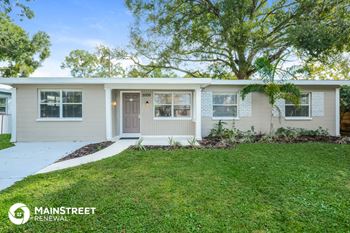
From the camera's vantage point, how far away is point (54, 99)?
10.8 metres

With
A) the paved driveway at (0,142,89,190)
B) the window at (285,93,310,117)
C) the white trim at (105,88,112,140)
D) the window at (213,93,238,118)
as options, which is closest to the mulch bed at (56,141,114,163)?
the paved driveway at (0,142,89,190)

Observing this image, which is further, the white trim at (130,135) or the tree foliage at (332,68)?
the tree foliage at (332,68)

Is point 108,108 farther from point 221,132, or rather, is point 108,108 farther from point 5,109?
point 5,109

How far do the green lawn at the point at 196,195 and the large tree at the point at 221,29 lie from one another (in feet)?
31.1

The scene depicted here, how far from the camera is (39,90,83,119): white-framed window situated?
10.7 metres

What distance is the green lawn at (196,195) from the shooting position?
334cm

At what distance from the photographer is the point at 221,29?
1495cm

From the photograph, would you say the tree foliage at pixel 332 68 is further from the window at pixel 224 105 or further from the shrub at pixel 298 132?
the window at pixel 224 105

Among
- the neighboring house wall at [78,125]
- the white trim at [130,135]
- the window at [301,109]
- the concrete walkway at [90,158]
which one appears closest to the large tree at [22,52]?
the neighboring house wall at [78,125]

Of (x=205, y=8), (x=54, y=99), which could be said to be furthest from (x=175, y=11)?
(x=54, y=99)

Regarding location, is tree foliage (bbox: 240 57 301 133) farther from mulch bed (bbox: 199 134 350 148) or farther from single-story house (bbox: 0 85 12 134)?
single-story house (bbox: 0 85 12 134)

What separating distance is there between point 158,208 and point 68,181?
7.70 ft

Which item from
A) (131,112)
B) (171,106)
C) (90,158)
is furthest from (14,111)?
(171,106)

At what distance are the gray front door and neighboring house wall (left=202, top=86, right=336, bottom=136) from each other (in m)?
3.37
